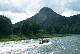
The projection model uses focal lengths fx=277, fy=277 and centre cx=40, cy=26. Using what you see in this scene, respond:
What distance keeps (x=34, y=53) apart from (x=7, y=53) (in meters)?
9.06

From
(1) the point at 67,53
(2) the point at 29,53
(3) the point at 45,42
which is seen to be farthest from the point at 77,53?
(3) the point at 45,42

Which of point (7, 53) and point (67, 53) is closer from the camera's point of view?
point (67, 53)

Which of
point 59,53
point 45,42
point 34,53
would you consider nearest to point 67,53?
point 59,53

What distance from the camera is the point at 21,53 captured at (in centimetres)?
9300

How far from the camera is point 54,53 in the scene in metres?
88.7

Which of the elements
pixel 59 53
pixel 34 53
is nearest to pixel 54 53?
pixel 59 53

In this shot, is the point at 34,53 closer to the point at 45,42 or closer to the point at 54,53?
the point at 54,53

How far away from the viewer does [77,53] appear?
8394 centimetres

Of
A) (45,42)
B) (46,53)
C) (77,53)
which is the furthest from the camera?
(45,42)

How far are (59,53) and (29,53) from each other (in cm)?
1074

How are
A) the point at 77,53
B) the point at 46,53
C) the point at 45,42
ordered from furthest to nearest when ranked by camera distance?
the point at 45,42 → the point at 46,53 → the point at 77,53

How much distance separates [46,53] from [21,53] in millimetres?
→ 8894

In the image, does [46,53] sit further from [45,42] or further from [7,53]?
[45,42]

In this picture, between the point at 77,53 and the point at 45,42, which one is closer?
the point at 77,53
